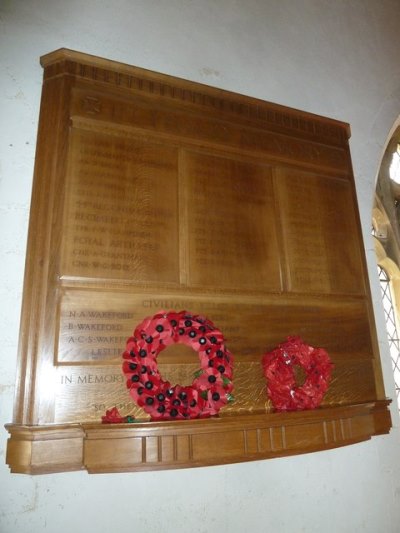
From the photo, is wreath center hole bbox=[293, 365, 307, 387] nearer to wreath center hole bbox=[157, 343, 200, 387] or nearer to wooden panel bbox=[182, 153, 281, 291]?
wooden panel bbox=[182, 153, 281, 291]

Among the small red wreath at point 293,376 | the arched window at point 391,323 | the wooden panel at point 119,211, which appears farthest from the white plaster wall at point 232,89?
the arched window at point 391,323

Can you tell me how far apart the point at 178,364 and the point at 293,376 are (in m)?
0.75

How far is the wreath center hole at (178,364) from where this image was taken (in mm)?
2418

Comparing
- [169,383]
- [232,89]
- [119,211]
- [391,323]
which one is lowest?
[169,383]

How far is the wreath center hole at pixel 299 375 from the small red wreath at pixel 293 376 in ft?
0.64

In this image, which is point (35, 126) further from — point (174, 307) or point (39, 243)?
point (174, 307)

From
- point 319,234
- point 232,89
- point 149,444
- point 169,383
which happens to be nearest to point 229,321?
point 169,383

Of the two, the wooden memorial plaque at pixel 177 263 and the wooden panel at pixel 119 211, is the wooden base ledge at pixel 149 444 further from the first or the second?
the wooden panel at pixel 119 211

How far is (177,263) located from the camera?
2641 mm

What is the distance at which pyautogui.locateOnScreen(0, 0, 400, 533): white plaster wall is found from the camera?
2246 mm

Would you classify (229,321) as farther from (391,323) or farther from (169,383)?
(391,323)

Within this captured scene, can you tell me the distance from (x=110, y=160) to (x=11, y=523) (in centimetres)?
216

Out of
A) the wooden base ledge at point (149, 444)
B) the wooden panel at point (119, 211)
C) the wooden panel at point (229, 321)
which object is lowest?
the wooden base ledge at point (149, 444)

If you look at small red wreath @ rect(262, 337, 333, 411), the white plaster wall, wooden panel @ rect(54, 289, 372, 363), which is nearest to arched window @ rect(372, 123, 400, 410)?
the white plaster wall
